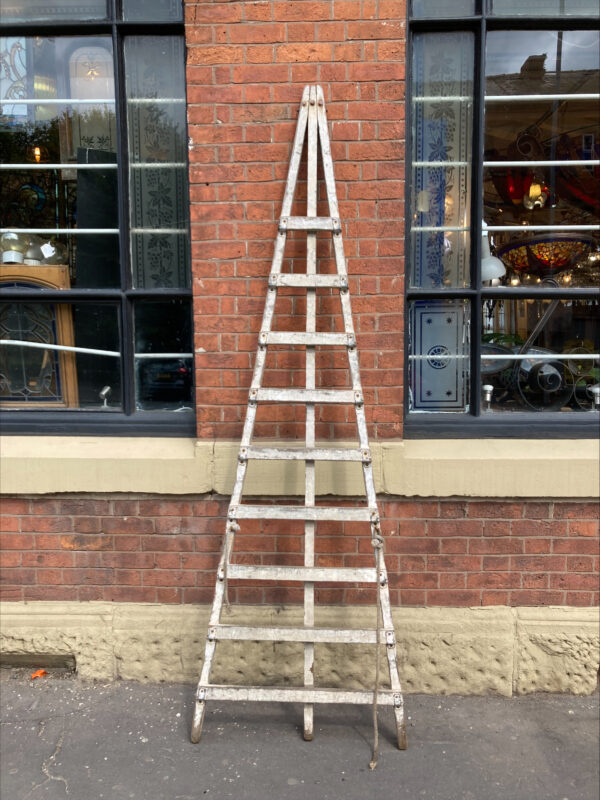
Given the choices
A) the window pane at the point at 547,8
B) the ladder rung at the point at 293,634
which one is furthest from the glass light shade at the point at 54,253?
the window pane at the point at 547,8

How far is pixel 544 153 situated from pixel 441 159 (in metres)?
0.52

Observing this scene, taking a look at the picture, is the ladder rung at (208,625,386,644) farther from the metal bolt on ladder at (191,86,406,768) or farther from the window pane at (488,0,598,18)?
the window pane at (488,0,598,18)

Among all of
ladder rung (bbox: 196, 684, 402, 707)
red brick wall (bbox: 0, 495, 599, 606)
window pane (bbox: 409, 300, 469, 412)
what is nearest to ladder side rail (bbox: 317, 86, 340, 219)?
window pane (bbox: 409, 300, 469, 412)

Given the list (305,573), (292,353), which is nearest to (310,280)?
(292,353)

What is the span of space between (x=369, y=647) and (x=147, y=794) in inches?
44.6

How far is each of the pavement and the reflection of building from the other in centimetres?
16

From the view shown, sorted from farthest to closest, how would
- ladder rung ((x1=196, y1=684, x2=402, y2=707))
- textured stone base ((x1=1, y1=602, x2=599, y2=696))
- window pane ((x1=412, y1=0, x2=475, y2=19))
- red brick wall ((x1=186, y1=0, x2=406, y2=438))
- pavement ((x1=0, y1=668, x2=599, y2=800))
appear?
textured stone base ((x1=1, y1=602, x2=599, y2=696)) → window pane ((x1=412, y1=0, x2=475, y2=19)) → red brick wall ((x1=186, y1=0, x2=406, y2=438)) → ladder rung ((x1=196, y1=684, x2=402, y2=707)) → pavement ((x1=0, y1=668, x2=599, y2=800))

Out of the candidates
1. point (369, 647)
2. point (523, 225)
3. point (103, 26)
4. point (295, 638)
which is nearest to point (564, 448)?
point (523, 225)

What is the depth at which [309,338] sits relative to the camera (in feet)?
8.63

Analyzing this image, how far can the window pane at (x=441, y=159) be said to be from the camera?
116 inches

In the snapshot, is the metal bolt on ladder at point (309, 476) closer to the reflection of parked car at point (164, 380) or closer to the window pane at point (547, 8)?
the reflection of parked car at point (164, 380)

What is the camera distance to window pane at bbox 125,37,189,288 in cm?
302

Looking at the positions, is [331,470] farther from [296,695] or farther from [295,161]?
[295,161]

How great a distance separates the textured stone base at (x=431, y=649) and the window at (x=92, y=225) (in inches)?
39.7
